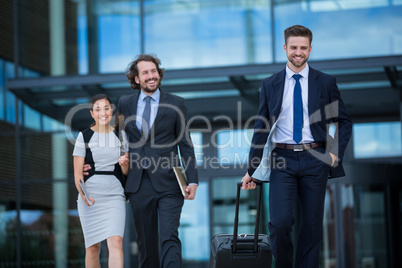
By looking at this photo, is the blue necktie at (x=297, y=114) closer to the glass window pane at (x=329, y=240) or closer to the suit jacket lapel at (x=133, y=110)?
the suit jacket lapel at (x=133, y=110)

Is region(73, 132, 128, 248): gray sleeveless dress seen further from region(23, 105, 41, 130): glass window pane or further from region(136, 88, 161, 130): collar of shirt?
region(23, 105, 41, 130): glass window pane

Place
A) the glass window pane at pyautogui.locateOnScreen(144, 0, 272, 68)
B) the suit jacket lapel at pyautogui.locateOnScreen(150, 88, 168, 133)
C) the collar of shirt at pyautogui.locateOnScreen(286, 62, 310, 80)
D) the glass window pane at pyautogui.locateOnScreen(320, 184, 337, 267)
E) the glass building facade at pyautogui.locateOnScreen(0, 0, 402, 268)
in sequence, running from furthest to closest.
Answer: the glass window pane at pyautogui.locateOnScreen(320, 184, 337, 267), the glass window pane at pyautogui.locateOnScreen(144, 0, 272, 68), the glass building facade at pyautogui.locateOnScreen(0, 0, 402, 268), the suit jacket lapel at pyautogui.locateOnScreen(150, 88, 168, 133), the collar of shirt at pyautogui.locateOnScreen(286, 62, 310, 80)

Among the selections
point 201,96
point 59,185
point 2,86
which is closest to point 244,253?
point 201,96

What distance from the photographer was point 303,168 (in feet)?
16.3

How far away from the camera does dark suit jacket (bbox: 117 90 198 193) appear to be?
5.59 m

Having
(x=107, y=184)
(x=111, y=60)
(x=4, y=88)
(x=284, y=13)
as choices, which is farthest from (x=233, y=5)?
(x=107, y=184)

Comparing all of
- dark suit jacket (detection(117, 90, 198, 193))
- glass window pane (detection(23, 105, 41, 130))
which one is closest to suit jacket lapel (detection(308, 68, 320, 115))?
dark suit jacket (detection(117, 90, 198, 193))

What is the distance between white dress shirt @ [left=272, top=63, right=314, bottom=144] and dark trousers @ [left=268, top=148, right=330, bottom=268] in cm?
11

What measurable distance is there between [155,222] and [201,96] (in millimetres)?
6255

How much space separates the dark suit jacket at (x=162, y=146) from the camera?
220 inches

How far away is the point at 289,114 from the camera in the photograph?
203 inches

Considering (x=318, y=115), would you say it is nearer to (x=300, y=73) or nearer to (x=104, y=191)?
(x=300, y=73)

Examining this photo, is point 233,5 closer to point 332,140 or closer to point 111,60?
point 111,60

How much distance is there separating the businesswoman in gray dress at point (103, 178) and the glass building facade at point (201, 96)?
193 inches
